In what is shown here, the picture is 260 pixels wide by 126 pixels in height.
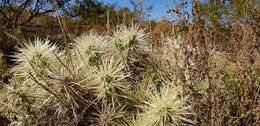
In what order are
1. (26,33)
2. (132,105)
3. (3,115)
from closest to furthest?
(132,105) → (3,115) → (26,33)

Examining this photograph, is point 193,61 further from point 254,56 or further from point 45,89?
point 45,89

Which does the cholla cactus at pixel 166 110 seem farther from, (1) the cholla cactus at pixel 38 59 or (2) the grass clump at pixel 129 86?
(1) the cholla cactus at pixel 38 59

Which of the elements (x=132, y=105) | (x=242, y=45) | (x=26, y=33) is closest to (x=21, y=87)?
(x=132, y=105)

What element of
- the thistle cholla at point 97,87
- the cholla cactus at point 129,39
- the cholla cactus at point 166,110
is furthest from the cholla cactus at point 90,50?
the cholla cactus at point 166,110

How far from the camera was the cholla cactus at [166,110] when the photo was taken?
371 cm

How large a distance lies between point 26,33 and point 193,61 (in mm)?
11887

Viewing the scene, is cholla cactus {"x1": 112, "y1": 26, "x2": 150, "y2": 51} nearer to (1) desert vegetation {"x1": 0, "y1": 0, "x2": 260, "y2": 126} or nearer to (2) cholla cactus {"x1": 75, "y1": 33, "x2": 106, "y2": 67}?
(1) desert vegetation {"x1": 0, "y1": 0, "x2": 260, "y2": 126}

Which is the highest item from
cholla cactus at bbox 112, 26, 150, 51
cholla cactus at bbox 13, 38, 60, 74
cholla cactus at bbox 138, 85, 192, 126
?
cholla cactus at bbox 112, 26, 150, 51

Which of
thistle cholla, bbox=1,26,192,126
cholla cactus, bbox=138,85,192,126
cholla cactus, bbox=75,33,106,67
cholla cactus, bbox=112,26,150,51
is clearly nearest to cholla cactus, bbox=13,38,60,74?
thistle cholla, bbox=1,26,192,126

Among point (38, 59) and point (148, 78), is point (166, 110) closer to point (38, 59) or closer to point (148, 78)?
point (148, 78)

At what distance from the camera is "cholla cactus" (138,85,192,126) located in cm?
371

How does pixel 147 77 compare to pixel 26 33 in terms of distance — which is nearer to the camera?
pixel 147 77

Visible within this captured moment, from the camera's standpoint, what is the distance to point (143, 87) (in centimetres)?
422

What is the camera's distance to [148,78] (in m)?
4.41
